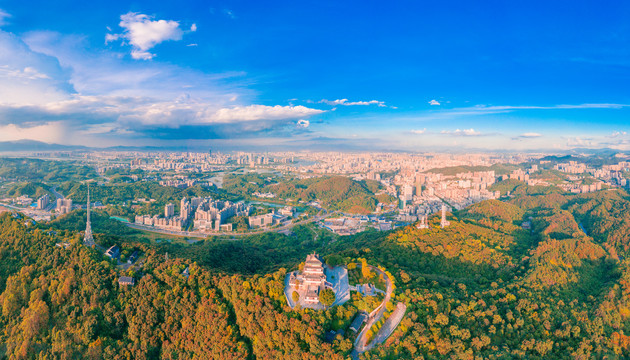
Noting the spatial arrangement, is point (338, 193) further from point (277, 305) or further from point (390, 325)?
point (390, 325)

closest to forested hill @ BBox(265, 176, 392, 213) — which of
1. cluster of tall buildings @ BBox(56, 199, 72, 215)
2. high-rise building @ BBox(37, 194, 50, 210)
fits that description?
Answer: cluster of tall buildings @ BBox(56, 199, 72, 215)

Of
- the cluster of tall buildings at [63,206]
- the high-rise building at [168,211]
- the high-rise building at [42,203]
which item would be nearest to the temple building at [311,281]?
the high-rise building at [168,211]

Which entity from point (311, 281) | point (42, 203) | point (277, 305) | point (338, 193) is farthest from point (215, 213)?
point (277, 305)

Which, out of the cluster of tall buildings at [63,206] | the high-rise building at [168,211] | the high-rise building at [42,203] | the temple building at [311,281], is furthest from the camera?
the high-rise building at [42,203]

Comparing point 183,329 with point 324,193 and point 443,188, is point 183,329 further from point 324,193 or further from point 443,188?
point 443,188

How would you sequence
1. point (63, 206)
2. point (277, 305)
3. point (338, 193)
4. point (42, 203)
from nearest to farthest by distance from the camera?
point (277, 305) < point (63, 206) < point (42, 203) < point (338, 193)

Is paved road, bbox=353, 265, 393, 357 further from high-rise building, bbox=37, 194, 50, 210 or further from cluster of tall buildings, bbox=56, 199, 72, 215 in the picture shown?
high-rise building, bbox=37, 194, 50, 210

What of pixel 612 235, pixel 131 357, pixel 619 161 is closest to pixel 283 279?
pixel 131 357

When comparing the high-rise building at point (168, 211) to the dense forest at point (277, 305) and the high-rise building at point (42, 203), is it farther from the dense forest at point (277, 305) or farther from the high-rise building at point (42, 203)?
the dense forest at point (277, 305)
